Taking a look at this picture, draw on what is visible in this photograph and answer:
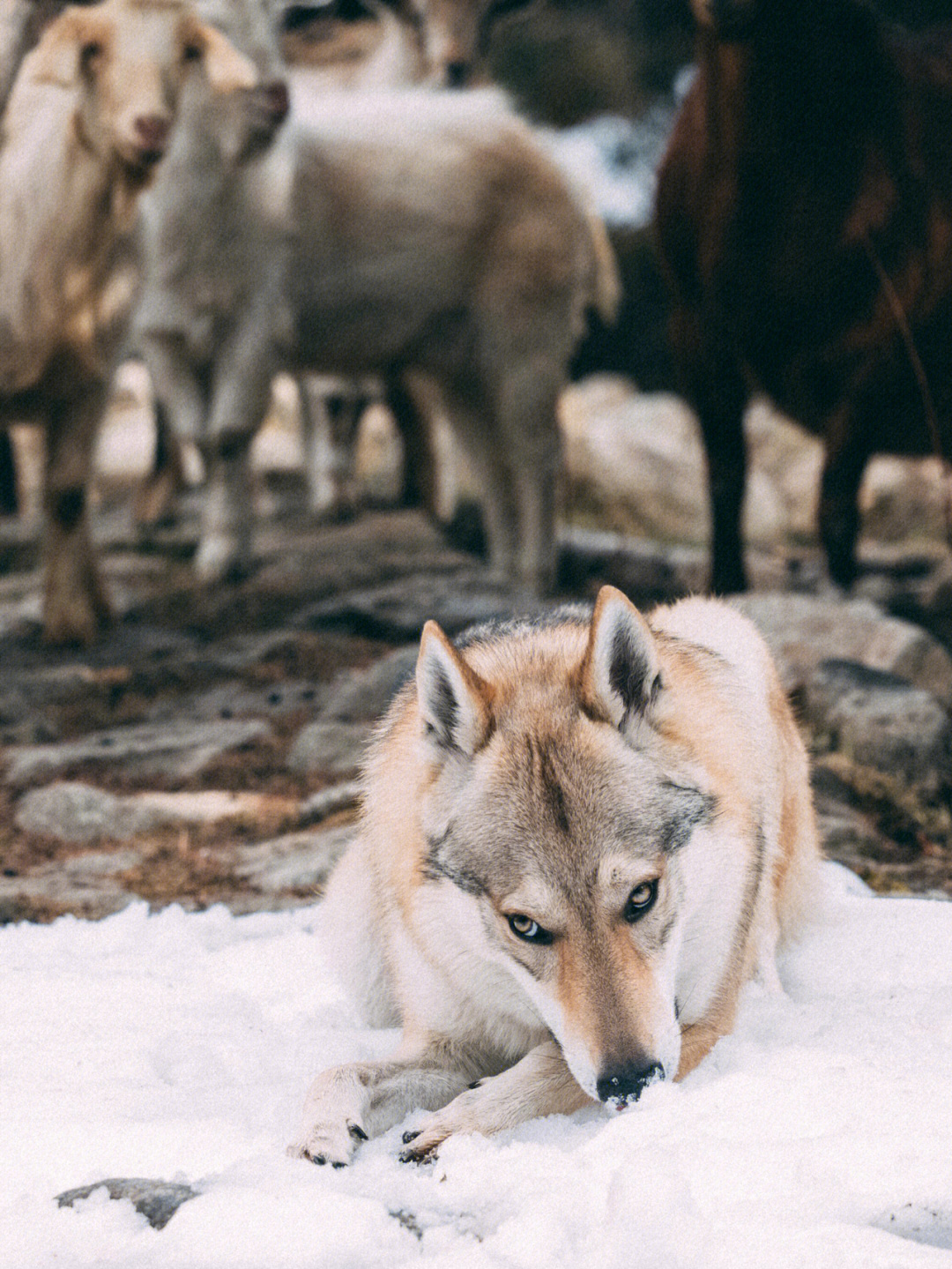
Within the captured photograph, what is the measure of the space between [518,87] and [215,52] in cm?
788

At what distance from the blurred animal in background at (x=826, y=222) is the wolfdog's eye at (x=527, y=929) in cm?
435

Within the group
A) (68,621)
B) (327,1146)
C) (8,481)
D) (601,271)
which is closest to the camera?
(327,1146)

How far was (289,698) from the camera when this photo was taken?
20.8 feet

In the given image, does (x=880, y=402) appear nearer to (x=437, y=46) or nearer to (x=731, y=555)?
(x=731, y=555)

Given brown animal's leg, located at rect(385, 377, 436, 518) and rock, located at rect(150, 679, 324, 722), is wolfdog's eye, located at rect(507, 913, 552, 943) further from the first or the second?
brown animal's leg, located at rect(385, 377, 436, 518)

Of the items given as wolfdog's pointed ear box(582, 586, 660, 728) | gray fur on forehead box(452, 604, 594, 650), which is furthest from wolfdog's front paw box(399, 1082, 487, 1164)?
gray fur on forehead box(452, 604, 594, 650)

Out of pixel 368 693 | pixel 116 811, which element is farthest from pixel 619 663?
pixel 368 693

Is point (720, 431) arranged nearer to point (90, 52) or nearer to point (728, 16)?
point (728, 16)

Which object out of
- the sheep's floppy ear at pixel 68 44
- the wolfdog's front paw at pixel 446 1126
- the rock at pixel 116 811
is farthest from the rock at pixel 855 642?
the sheep's floppy ear at pixel 68 44

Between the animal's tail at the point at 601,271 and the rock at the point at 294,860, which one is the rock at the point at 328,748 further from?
the animal's tail at the point at 601,271

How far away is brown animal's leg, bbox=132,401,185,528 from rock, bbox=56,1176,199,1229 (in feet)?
25.8

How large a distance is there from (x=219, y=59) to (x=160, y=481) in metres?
3.94

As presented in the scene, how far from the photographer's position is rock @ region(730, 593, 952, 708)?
18.4 ft

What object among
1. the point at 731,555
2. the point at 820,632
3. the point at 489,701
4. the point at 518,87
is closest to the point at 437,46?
the point at 518,87
